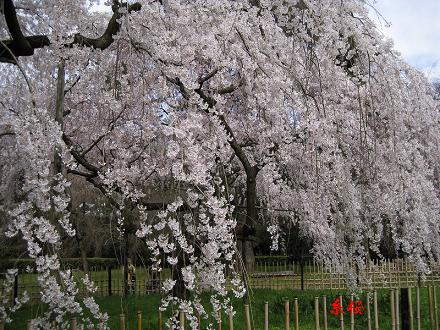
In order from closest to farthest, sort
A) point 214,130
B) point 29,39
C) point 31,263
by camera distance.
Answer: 1. point 29,39
2. point 214,130
3. point 31,263

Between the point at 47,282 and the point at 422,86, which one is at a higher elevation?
the point at 422,86

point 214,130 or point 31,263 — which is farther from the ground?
point 214,130

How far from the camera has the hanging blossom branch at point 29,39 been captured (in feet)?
9.59

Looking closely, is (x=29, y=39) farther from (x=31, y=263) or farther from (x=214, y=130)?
(x=31, y=263)

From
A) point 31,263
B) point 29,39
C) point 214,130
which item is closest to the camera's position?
point 29,39

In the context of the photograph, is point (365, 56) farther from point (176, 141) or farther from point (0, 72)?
point (0, 72)

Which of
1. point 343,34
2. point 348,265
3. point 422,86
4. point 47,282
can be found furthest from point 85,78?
point 422,86

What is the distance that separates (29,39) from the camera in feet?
11.3

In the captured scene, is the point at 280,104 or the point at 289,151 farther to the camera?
the point at 289,151

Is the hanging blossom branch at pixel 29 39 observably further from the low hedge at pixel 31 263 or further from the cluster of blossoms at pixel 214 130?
the low hedge at pixel 31 263

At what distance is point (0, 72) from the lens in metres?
5.65

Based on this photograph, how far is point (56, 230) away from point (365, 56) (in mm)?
3146

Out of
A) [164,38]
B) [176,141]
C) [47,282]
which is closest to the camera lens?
[47,282]

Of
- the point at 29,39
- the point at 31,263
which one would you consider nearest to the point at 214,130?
the point at 29,39
